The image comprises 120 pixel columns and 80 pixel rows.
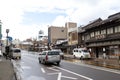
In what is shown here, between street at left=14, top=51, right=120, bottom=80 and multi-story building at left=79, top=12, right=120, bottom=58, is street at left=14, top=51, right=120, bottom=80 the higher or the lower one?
the lower one

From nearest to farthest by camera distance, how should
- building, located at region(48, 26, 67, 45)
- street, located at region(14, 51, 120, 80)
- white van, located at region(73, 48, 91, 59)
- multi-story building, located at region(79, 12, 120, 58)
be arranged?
1. street, located at region(14, 51, 120, 80)
2. multi-story building, located at region(79, 12, 120, 58)
3. white van, located at region(73, 48, 91, 59)
4. building, located at region(48, 26, 67, 45)

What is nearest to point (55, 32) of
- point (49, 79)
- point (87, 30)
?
point (87, 30)

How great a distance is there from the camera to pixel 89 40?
5716cm

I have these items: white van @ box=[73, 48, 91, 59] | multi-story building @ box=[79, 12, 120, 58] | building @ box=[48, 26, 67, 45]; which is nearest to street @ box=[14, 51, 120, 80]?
white van @ box=[73, 48, 91, 59]

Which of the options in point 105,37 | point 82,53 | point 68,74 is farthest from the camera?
point 105,37

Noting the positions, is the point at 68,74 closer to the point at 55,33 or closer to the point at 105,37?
the point at 105,37

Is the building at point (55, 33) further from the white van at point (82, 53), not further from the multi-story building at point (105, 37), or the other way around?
the white van at point (82, 53)

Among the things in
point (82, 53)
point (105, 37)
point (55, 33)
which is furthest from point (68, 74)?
point (55, 33)

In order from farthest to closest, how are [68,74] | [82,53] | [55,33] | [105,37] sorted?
1. [55,33]
2. [105,37]
3. [82,53]
4. [68,74]

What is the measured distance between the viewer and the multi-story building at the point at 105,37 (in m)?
45.5

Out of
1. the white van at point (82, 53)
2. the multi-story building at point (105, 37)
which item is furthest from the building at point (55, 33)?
the white van at point (82, 53)

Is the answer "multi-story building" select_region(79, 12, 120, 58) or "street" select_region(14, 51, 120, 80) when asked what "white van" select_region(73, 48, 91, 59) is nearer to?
"multi-story building" select_region(79, 12, 120, 58)

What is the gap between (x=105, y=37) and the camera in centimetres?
4934

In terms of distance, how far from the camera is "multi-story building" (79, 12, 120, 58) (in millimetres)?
45531
